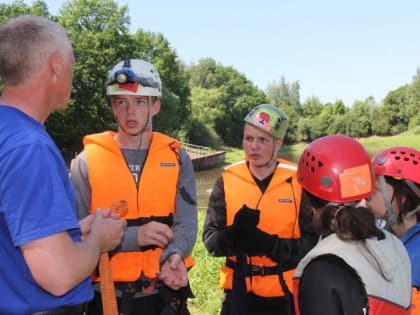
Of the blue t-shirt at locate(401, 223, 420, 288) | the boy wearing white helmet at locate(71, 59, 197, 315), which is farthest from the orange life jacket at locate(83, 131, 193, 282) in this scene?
the blue t-shirt at locate(401, 223, 420, 288)

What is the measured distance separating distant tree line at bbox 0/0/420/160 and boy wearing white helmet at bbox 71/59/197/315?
38.8m

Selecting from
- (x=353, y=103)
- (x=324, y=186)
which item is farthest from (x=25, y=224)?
(x=353, y=103)

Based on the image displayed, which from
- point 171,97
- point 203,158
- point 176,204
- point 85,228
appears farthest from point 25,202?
point 171,97

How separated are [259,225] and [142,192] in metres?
0.96

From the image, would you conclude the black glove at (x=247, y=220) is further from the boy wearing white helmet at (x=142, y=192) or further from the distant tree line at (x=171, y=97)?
the distant tree line at (x=171, y=97)

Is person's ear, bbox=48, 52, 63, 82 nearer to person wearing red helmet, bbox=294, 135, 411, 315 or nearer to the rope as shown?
the rope

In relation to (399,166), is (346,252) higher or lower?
lower

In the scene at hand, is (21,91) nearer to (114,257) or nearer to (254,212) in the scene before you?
(114,257)

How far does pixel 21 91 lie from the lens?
1922 mm

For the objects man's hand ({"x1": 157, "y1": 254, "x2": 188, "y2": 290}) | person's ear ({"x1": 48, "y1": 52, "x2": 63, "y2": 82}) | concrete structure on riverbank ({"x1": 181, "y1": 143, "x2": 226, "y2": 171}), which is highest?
person's ear ({"x1": 48, "y1": 52, "x2": 63, "y2": 82})

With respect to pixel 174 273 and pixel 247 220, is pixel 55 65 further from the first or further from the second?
pixel 247 220

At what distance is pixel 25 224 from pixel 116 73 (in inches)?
70.7

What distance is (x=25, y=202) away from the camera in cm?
166

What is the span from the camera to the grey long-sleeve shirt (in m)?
2.98
